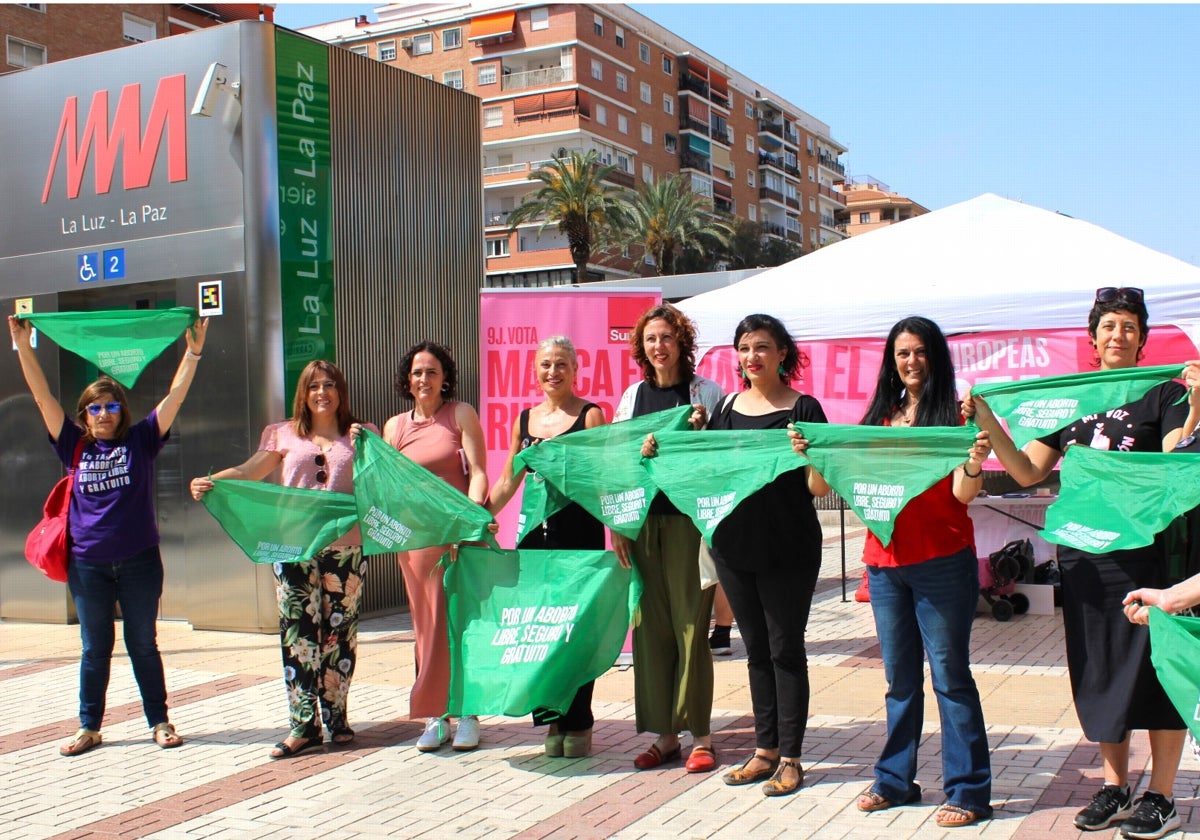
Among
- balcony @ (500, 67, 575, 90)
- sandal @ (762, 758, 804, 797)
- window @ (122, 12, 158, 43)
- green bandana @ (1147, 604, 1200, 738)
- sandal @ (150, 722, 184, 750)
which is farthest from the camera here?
balcony @ (500, 67, 575, 90)

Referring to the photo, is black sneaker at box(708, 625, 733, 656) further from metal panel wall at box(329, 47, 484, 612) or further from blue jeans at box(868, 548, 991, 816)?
blue jeans at box(868, 548, 991, 816)

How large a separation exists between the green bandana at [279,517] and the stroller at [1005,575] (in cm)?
569

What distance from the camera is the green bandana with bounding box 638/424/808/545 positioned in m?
4.87

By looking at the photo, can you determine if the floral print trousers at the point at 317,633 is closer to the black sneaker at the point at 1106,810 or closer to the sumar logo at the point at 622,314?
the sumar logo at the point at 622,314

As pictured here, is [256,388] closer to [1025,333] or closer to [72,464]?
[72,464]

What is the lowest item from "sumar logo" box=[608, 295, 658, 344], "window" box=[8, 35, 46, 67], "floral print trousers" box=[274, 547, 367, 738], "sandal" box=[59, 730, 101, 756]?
"sandal" box=[59, 730, 101, 756]

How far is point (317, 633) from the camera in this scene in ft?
19.1

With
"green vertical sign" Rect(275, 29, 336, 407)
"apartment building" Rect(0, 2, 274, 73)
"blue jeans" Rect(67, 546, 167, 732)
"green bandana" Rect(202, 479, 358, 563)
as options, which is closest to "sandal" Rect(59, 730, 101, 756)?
"blue jeans" Rect(67, 546, 167, 732)

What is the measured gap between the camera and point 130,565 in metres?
5.99

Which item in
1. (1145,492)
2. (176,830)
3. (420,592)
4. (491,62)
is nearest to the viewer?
(1145,492)

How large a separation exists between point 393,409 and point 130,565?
4475mm

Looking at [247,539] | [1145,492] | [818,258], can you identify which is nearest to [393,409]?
[818,258]

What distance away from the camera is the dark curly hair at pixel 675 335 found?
5.42 meters

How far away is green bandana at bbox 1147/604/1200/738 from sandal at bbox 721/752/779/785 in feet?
5.61
